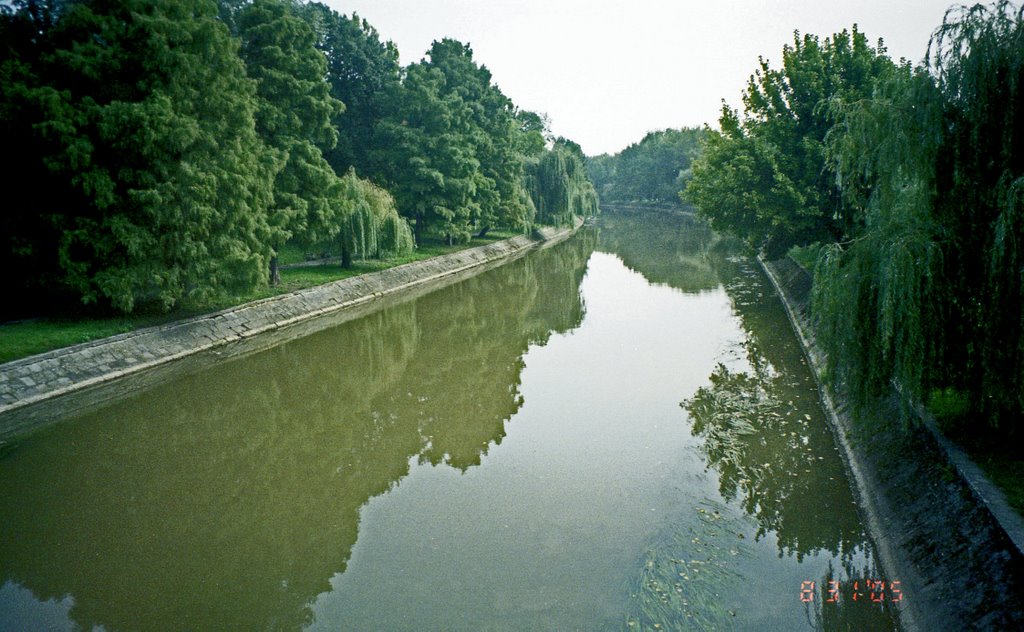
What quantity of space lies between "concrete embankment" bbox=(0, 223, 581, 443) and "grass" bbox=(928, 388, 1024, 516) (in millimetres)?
16748

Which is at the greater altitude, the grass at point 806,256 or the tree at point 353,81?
the tree at point 353,81

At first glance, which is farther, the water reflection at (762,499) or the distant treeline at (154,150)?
the distant treeline at (154,150)

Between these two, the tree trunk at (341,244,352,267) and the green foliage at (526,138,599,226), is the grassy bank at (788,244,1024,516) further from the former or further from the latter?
the green foliage at (526,138,599,226)

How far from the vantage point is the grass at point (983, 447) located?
6574 millimetres

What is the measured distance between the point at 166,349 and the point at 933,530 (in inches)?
724

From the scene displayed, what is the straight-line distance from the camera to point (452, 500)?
9.48 m

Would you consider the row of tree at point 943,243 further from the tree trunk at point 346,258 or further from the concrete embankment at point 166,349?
the tree trunk at point 346,258

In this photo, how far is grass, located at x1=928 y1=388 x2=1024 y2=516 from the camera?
657cm

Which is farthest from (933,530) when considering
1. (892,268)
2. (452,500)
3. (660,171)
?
(660,171)

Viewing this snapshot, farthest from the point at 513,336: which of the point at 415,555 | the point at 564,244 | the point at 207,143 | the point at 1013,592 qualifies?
the point at 564,244

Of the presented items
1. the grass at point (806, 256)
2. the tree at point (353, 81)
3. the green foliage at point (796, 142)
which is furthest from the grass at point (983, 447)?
the tree at point (353, 81)

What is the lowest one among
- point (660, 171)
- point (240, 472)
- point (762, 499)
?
point (240, 472)

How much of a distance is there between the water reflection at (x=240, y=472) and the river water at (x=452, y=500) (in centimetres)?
4

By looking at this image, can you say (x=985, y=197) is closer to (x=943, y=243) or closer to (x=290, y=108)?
(x=943, y=243)
